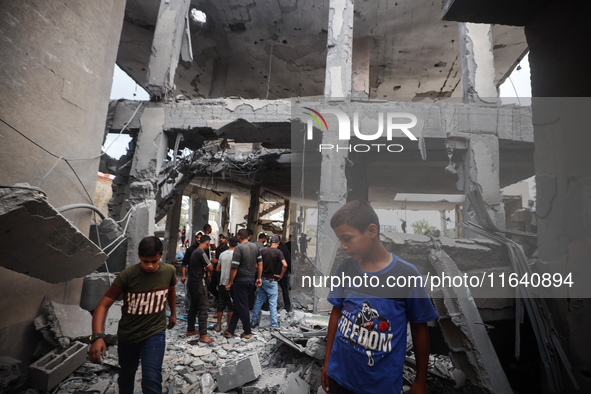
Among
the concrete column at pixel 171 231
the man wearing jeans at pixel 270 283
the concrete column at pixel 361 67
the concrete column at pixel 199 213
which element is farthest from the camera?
A: the concrete column at pixel 199 213

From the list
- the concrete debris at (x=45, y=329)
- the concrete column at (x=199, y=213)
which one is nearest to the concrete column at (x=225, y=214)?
the concrete column at (x=199, y=213)

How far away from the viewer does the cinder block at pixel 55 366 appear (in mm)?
3025

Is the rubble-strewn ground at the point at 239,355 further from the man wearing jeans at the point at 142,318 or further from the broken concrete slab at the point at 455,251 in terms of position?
the broken concrete slab at the point at 455,251

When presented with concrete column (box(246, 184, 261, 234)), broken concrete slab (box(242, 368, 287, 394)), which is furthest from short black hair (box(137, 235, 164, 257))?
concrete column (box(246, 184, 261, 234))

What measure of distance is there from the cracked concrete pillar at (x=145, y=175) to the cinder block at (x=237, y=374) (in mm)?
3995

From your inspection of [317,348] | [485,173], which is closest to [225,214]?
[485,173]

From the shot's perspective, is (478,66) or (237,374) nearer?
(237,374)

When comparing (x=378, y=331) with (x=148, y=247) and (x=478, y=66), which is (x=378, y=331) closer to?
(x=148, y=247)

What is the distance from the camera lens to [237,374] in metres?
3.08

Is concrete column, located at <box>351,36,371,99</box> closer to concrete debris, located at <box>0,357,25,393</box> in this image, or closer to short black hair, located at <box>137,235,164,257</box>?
short black hair, located at <box>137,235,164,257</box>

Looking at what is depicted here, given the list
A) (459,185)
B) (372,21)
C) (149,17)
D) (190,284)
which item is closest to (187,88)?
(149,17)

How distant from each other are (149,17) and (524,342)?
11.7 m

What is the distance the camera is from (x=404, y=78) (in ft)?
37.2

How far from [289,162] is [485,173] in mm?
5389
